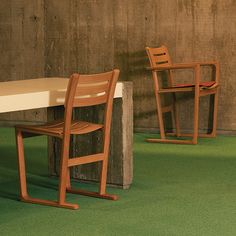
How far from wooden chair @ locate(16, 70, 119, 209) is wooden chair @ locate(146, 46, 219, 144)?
2.65m

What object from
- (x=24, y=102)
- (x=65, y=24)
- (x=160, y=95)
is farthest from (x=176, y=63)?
(x=24, y=102)

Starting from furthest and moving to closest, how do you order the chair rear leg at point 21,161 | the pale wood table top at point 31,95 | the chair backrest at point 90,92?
1. the chair rear leg at point 21,161
2. the chair backrest at point 90,92
3. the pale wood table top at point 31,95

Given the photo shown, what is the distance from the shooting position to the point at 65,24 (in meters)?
9.13

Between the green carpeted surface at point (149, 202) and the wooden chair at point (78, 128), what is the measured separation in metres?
0.09

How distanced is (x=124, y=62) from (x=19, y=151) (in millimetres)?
3765

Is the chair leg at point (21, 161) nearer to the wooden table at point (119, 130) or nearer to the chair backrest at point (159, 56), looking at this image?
the wooden table at point (119, 130)

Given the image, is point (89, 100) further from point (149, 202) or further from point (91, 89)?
Result: point (149, 202)

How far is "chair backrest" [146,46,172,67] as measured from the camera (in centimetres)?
817

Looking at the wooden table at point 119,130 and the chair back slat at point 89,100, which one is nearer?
the chair back slat at point 89,100

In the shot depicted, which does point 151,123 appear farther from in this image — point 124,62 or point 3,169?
point 3,169

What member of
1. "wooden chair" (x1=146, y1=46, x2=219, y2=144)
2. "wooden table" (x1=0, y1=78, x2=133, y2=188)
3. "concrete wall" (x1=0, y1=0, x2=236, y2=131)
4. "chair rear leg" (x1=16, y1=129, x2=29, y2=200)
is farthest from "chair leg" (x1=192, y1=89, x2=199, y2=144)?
"chair rear leg" (x1=16, y1=129, x2=29, y2=200)

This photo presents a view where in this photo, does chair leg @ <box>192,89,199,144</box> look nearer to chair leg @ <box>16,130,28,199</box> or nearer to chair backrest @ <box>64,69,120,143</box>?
chair backrest @ <box>64,69,120,143</box>

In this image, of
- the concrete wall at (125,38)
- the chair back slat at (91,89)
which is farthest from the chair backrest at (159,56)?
the chair back slat at (91,89)

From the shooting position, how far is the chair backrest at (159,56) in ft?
26.8
